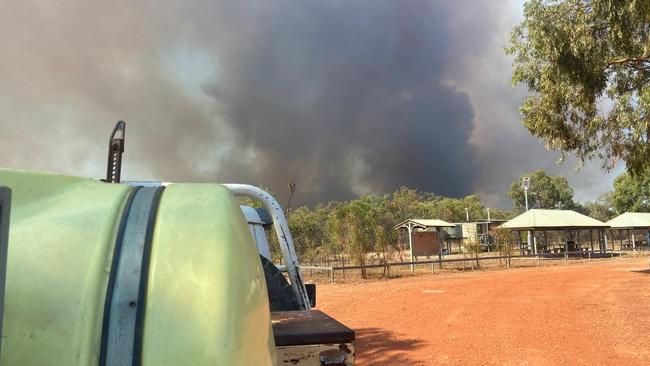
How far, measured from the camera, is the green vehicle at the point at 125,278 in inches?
45.2

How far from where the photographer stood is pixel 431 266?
1037 inches

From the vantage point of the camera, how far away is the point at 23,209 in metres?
1.36

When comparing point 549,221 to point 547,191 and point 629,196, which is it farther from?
point 547,191

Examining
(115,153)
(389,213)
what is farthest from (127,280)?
(389,213)

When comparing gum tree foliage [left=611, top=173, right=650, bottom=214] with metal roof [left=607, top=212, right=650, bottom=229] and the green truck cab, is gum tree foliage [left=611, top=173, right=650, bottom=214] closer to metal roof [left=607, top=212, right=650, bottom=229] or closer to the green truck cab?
metal roof [left=607, top=212, right=650, bottom=229]

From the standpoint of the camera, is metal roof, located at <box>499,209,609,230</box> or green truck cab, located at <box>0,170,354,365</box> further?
metal roof, located at <box>499,209,609,230</box>

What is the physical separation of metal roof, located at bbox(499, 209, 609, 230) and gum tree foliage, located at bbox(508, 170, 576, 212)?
51.6 m

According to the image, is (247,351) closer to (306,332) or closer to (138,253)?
(138,253)

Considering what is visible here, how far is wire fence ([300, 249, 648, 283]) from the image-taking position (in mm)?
22281

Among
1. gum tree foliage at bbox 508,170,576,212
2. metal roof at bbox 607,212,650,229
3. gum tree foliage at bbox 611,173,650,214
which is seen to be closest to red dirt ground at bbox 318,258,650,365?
metal roof at bbox 607,212,650,229

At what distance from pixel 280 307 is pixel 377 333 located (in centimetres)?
711

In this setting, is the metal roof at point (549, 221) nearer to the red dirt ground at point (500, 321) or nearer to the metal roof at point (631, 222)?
the metal roof at point (631, 222)

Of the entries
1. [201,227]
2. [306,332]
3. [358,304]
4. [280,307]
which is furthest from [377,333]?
[201,227]

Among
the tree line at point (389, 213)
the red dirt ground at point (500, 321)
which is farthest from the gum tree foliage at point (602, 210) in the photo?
the red dirt ground at point (500, 321)
